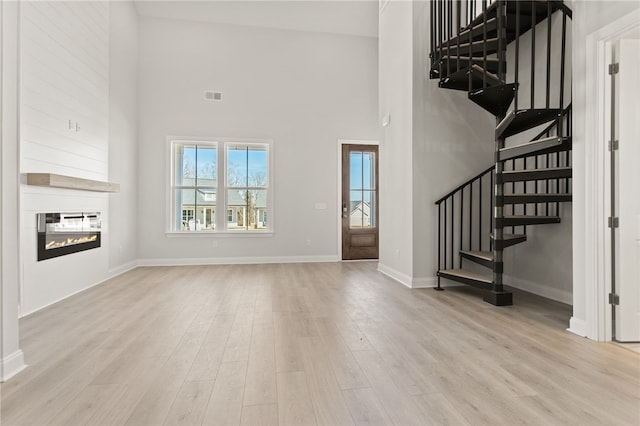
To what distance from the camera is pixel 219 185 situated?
6449 mm

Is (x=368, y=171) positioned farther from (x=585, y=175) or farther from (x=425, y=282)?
(x=585, y=175)

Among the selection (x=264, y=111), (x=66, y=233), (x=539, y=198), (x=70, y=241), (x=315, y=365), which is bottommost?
(x=315, y=365)

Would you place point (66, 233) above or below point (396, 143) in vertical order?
below

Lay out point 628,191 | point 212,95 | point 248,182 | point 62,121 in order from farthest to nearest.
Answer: point 248,182 → point 212,95 → point 62,121 → point 628,191

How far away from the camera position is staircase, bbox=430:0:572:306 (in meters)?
3.26

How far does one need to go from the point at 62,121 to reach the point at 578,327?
5647mm

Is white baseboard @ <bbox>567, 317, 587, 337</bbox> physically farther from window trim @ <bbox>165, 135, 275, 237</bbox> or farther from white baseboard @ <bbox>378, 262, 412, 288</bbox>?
window trim @ <bbox>165, 135, 275, 237</bbox>

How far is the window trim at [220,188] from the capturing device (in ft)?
20.3

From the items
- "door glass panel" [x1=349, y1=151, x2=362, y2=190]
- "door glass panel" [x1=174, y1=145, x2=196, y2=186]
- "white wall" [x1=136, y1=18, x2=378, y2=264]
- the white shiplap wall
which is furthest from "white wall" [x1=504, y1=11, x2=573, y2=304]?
the white shiplap wall

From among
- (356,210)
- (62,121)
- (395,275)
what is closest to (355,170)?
(356,210)

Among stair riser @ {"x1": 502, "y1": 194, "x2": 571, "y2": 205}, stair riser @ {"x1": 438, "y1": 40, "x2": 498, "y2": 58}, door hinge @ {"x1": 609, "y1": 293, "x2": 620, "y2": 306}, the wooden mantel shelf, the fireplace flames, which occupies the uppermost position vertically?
stair riser @ {"x1": 438, "y1": 40, "x2": 498, "y2": 58}

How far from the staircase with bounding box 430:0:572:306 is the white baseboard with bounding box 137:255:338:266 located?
111 inches

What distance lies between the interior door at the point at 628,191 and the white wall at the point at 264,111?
4.60 metres

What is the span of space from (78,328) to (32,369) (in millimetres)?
826
